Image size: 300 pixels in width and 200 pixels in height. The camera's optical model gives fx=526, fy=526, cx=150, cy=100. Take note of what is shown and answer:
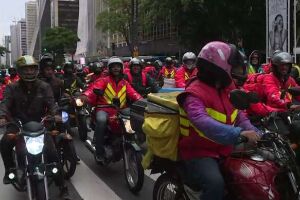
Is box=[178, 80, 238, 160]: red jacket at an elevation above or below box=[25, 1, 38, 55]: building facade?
below

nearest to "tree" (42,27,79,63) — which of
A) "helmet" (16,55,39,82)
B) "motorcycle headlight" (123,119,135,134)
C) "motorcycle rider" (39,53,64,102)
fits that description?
"motorcycle rider" (39,53,64,102)

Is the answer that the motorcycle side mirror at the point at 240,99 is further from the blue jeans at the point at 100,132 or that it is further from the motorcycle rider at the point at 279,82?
the blue jeans at the point at 100,132

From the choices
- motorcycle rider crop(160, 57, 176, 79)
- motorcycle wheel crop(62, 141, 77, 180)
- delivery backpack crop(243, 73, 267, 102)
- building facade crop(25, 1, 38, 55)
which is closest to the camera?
delivery backpack crop(243, 73, 267, 102)

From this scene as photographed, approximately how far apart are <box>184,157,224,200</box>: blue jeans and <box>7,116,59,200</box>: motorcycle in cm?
161

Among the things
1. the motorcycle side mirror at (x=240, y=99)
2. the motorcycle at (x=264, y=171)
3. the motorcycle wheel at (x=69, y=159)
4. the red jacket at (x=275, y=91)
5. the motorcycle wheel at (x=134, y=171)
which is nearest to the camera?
the motorcycle side mirror at (x=240, y=99)

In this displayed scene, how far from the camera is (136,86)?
10.2 meters

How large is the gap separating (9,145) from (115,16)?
57.0 m

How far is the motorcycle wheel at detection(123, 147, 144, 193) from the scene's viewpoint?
21.0 ft

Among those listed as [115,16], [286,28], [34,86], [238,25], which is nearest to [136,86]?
[34,86]

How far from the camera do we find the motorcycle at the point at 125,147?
6480 mm

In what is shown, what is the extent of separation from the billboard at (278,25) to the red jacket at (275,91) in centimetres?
814

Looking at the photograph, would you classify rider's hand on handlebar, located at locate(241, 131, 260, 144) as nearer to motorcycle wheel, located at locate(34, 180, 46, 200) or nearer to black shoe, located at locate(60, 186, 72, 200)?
motorcycle wheel, located at locate(34, 180, 46, 200)

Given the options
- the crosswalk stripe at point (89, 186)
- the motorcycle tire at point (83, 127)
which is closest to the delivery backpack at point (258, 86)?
the crosswalk stripe at point (89, 186)

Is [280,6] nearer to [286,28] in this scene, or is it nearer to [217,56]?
[286,28]
